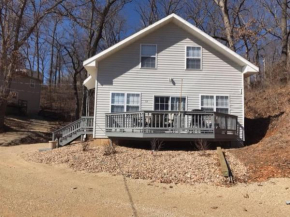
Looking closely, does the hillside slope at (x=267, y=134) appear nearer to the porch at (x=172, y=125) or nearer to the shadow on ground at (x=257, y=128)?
the shadow on ground at (x=257, y=128)

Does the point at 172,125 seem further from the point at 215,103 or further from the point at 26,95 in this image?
the point at 26,95

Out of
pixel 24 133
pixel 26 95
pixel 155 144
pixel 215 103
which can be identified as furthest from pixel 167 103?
pixel 26 95

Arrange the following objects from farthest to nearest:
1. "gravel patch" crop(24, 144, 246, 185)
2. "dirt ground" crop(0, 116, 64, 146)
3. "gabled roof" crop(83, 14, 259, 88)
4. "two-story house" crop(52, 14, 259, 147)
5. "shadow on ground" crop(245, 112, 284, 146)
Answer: "dirt ground" crop(0, 116, 64, 146) → "shadow on ground" crop(245, 112, 284, 146) → "two-story house" crop(52, 14, 259, 147) → "gabled roof" crop(83, 14, 259, 88) → "gravel patch" crop(24, 144, 246, 185)

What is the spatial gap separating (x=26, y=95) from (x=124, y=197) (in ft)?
110

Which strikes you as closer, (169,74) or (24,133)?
(169,74)

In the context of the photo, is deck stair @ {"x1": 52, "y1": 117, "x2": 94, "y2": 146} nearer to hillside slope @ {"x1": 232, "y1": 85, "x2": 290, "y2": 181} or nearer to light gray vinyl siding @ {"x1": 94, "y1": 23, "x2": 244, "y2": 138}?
light gray vinyl siding @ {"x1": 94, "y1": 23, "x2": 244, "y2": 138}

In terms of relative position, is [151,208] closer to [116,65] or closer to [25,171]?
[25,171]

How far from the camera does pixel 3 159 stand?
42.1 feet

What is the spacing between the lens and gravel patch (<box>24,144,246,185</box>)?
362 inches

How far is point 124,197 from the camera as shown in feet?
24.2

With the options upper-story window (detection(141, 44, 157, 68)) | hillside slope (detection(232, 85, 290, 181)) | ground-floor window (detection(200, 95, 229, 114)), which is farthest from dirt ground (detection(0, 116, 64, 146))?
hillside slope (detection(232, 85, 290, 181))

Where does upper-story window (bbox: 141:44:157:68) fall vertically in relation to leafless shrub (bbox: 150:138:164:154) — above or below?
above

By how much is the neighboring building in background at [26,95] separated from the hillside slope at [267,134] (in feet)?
86.8

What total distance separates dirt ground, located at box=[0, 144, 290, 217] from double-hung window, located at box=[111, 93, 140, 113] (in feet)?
18.8
